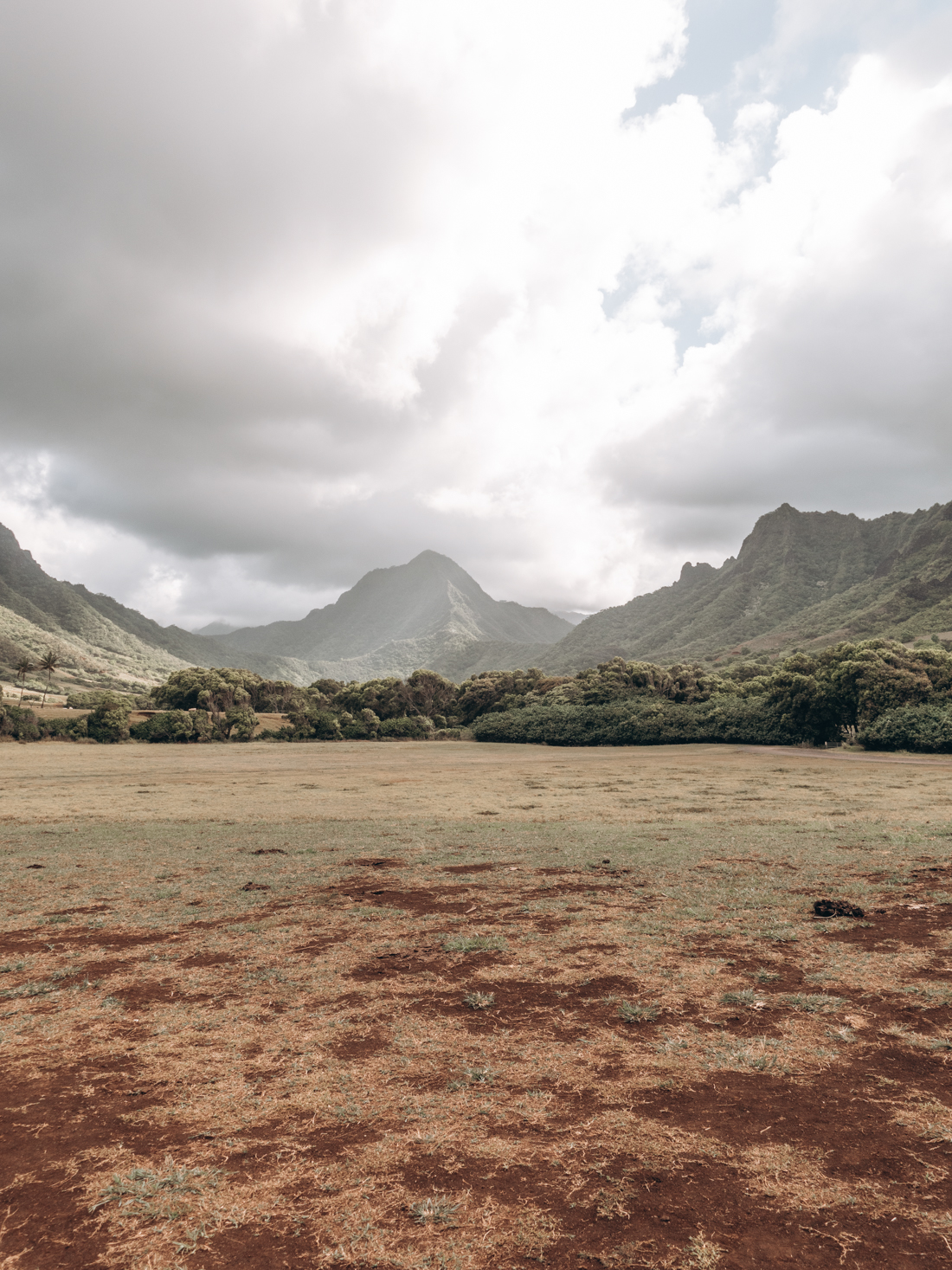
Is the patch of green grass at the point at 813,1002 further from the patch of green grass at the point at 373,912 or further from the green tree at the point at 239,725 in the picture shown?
the green tree at the point at 239,725

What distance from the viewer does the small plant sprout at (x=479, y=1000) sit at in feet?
23.7

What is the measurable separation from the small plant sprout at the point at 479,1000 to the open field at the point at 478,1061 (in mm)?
41

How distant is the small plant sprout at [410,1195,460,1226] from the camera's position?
4004 mm

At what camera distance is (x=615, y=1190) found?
4238 mm

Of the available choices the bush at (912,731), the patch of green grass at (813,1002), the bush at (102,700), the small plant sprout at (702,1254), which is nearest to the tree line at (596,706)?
the bush at (912,731)

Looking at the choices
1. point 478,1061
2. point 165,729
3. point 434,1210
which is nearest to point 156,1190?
point 434,1210

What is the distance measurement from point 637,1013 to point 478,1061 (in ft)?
6.62

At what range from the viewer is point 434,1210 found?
13.4ft

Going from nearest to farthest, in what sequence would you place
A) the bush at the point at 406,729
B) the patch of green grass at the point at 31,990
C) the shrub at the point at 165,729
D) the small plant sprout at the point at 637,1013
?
the small plant sprout at the point at 637,1013 → the patch of green grass at the point at 31,990 → the shrub at the point at 165,729 → the bush at the point at 406,729

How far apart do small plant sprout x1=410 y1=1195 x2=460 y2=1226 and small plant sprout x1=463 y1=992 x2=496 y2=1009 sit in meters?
3.08

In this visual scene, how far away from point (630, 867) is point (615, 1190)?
10350 mm

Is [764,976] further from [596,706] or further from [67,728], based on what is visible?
[67,728]

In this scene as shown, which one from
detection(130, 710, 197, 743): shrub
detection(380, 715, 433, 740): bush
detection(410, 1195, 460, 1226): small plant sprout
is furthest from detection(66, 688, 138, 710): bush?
detection(410, 1195, 460, 1226): small plant sprout

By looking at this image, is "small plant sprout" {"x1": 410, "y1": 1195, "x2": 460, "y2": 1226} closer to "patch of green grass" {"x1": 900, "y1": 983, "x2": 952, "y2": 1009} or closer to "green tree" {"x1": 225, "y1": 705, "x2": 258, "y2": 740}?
"patch of green grass" {"x1": 900, "y1": 983, "x2": 952, "y2": 1009}
